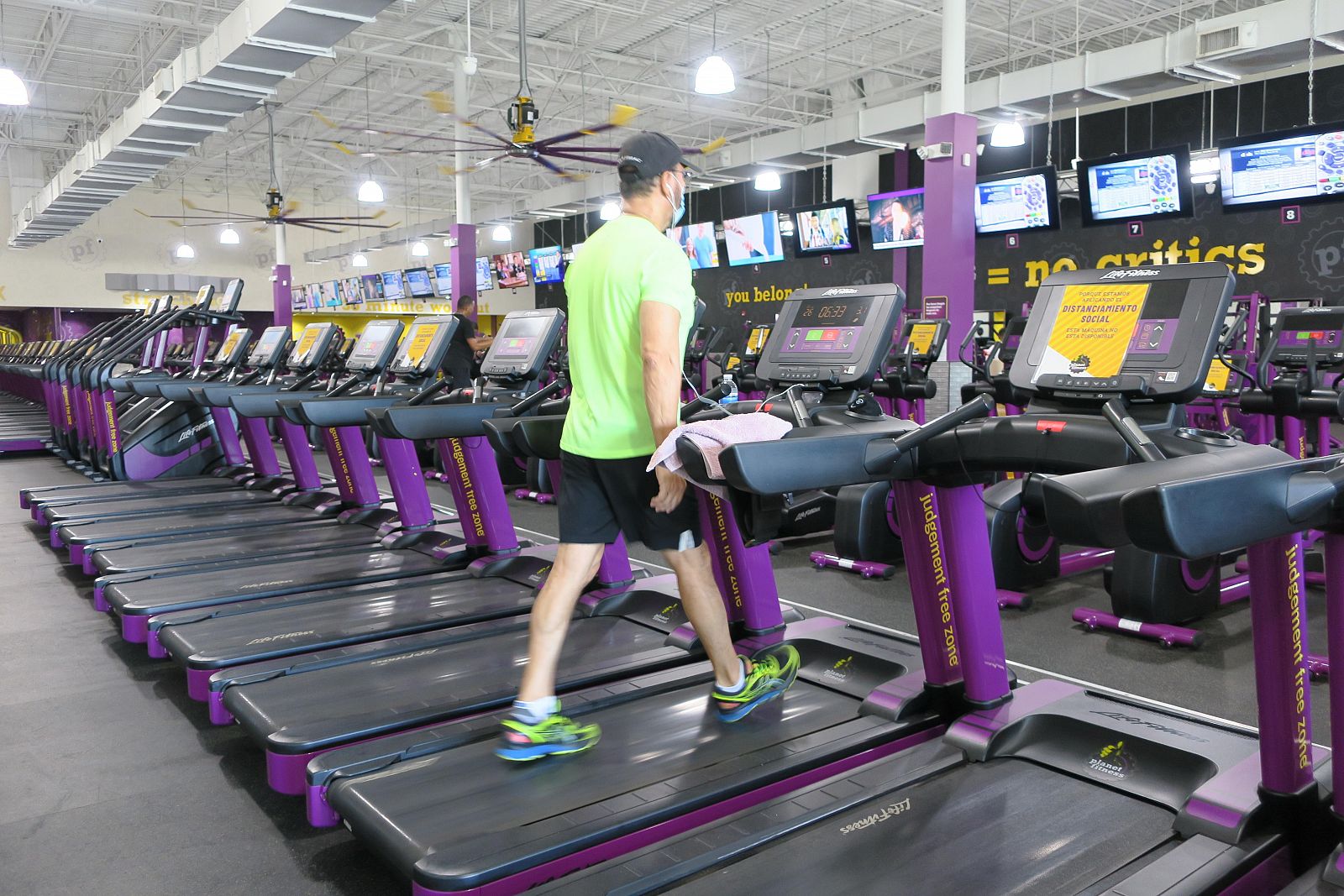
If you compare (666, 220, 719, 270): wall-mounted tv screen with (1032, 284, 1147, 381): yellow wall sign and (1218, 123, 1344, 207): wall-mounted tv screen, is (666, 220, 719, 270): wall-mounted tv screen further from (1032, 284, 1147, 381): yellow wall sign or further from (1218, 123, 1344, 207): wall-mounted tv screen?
(1032, 284, 1147, 381): yellow wall sign

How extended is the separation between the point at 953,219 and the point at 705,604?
5068mm

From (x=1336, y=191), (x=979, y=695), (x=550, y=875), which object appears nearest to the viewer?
(x=550, y=875)

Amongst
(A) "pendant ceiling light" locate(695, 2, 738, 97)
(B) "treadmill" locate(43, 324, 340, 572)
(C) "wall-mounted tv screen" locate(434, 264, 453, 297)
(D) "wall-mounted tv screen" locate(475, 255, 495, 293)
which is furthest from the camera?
(C) "wall-mounted tv screen" locate(434, 264, 453, 297)

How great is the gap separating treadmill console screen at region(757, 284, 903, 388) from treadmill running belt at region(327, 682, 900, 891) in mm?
1057

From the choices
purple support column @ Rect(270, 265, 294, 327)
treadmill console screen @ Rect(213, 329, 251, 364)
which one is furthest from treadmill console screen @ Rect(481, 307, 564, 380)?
purple support column @ Rect(270, 265, 294, 327)

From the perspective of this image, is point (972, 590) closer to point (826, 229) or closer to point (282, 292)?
point (826, 229)

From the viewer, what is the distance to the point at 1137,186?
7.72 m

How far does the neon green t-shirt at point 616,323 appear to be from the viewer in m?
2.38

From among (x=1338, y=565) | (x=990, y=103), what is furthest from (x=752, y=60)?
(x=1338, y=565)

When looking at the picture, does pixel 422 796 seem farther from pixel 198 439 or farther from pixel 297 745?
pixel 198 439

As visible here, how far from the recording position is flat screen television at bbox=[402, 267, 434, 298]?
1827cm

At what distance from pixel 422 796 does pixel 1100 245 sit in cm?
1020

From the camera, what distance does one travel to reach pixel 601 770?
7.75 ft

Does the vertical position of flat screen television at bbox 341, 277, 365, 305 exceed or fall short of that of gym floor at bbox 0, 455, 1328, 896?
it exceeds it
